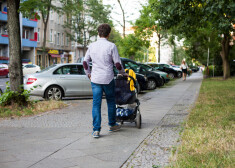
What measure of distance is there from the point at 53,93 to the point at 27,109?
376 centimetres

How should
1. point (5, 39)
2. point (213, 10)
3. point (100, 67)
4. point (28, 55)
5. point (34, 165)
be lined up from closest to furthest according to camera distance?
point (34, 165) → point (100, 67) → point (213, 10) → point (5, 39) → point (28, 55)

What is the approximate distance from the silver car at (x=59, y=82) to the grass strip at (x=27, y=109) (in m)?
2.48

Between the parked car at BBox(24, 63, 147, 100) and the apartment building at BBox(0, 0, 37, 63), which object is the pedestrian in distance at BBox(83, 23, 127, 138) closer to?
the parked car at BBox(24, 63, 147, 100)

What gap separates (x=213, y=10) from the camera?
11398 millimetres

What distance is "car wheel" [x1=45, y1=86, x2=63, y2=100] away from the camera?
42.7 feet

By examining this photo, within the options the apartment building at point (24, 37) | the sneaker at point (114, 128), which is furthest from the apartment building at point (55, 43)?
the sneaker at point (114, 128)

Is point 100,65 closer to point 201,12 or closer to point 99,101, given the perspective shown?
point 99,101

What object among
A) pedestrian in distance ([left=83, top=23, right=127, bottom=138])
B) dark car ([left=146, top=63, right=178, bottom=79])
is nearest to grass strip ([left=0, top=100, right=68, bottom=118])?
pedestrian in distance ([left=83, top=23, right=127, bottom=138])

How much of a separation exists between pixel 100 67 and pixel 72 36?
49.1 metres

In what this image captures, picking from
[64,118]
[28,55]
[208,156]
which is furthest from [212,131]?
[28,55]

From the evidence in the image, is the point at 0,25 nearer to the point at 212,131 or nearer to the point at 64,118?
the point at 64,118

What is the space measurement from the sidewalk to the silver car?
4.35m

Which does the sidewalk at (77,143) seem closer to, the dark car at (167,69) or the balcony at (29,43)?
the dark car at (167,69)

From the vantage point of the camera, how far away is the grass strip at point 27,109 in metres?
8.80
